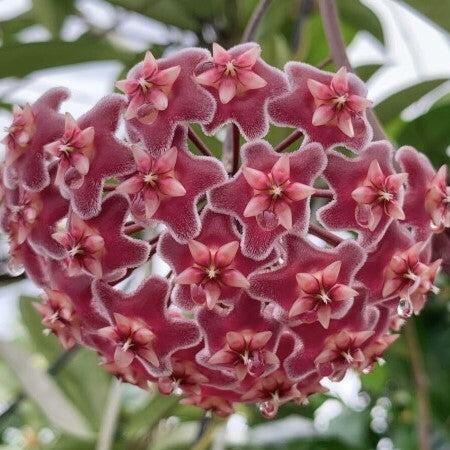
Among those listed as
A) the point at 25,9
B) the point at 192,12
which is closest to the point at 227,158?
the point at 192,12

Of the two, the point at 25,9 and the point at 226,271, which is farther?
the point at 25,9

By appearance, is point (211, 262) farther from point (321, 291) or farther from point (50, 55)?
point (50, 55)

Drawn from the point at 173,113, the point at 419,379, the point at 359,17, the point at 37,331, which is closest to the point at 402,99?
the point at 359,17

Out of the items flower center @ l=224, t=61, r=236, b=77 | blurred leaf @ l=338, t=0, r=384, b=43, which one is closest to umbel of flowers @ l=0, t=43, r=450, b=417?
flower center @ l=224, t=61, r=236, b=77

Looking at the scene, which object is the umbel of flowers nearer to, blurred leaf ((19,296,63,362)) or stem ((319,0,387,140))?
stem ((319,0,387,140))

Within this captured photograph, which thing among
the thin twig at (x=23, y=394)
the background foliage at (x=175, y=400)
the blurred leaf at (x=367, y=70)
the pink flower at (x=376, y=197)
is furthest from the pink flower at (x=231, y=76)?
the thin twig at (x=23, y=394)

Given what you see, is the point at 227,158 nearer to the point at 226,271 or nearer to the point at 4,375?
the point at 226,271
